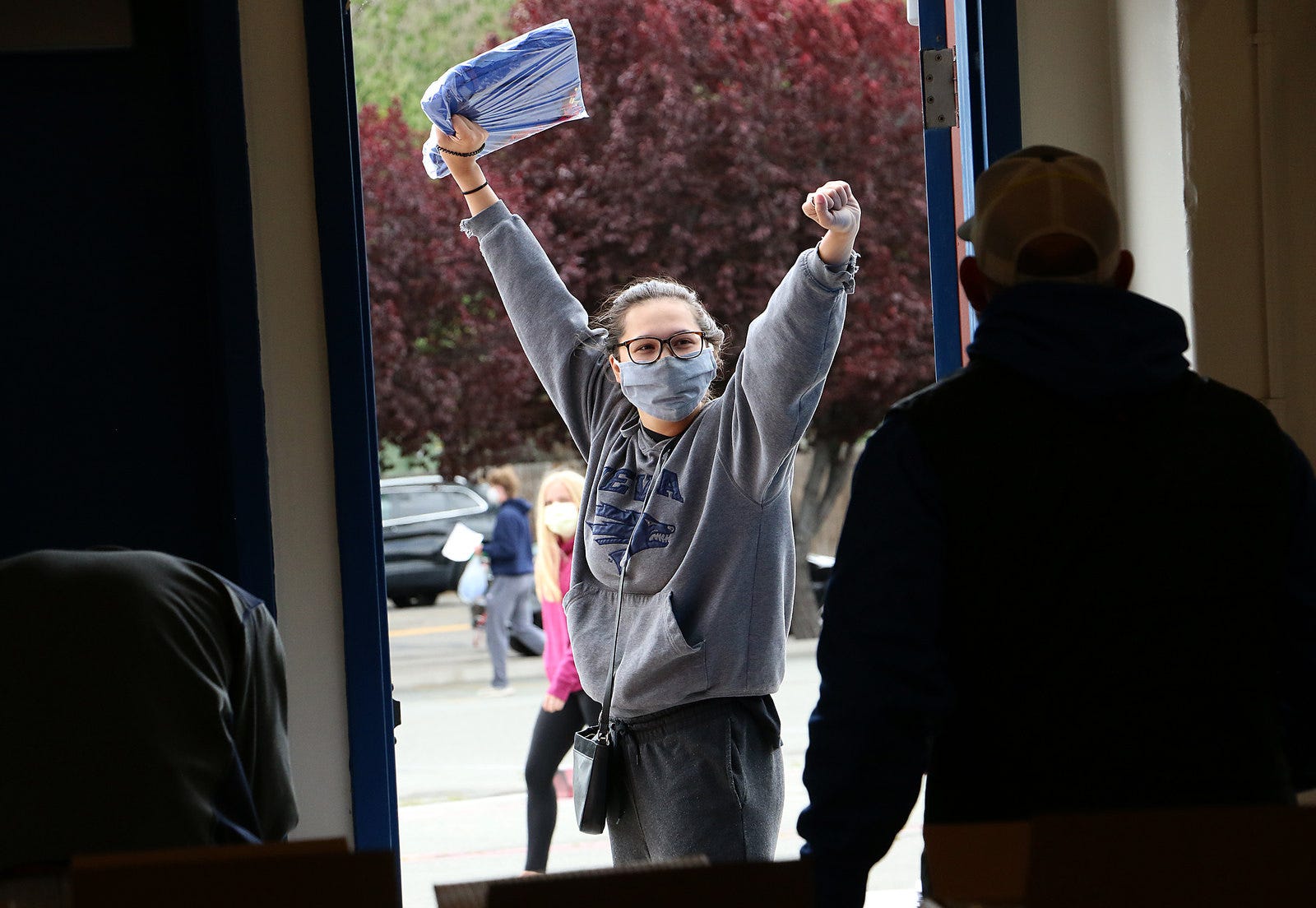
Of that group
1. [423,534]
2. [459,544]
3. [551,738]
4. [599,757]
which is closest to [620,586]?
[599,757]

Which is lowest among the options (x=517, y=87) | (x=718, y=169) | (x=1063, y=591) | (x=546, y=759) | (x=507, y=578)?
(x=507, y=578)

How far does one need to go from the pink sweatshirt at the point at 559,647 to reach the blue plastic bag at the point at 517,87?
1.39m

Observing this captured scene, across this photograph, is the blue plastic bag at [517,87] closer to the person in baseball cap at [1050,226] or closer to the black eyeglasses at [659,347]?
the black eyeglasses at [659,347]

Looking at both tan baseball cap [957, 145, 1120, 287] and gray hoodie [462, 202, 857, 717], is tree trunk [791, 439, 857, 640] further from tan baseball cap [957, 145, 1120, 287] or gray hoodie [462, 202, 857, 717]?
tan baseball cap [957, 145, 1120, 287]

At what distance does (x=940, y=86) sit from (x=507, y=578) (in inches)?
290

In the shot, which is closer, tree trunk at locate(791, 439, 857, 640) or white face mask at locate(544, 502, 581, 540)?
white face mask at locate(544, 502, 581, 540)

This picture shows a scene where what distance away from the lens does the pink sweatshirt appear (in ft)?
13.9

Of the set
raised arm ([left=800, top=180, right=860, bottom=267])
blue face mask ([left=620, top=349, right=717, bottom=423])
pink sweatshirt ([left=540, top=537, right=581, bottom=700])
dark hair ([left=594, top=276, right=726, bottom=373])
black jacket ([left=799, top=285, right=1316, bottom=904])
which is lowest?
pink sweatshirt ([left=540, top=537, right=581, bottom=700])

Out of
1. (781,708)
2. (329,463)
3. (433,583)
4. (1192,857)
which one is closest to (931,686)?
(1192,857)

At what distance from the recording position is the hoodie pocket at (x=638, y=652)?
2.18m

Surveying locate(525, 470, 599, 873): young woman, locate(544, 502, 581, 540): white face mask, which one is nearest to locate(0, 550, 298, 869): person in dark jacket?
locate(525, 470, 599, 873): young woman

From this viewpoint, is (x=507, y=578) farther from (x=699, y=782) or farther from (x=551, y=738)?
(x=699, y=782)

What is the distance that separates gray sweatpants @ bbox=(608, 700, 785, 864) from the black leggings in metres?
2.03

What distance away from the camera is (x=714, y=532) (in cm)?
222
